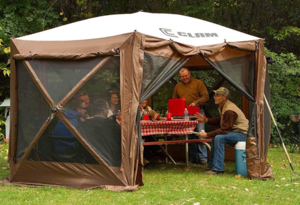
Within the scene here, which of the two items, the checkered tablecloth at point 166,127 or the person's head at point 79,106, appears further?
the checkered tablecloth at point 166,127

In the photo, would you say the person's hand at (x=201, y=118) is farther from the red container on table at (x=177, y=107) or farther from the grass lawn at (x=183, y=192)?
the grass lawn at (x=183, y=192)

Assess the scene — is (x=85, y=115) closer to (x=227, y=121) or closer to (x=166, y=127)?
(x=166, y=127)

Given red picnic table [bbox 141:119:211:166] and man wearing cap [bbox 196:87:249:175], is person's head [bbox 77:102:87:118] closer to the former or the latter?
red picnic table [bbox 141:119:211:166]

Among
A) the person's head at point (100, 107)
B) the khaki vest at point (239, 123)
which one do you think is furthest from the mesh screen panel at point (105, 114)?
the khaki vest at point (239, 123)

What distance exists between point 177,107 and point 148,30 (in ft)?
5.69

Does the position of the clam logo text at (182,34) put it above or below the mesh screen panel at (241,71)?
above

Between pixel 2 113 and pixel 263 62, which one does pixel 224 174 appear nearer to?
pixel 263 62

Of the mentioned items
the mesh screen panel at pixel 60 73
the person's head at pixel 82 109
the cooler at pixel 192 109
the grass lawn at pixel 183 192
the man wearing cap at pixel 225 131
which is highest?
the mesh screen panel at pixel 60 73

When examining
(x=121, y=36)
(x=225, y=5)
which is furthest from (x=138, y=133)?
(x=225, y=5)

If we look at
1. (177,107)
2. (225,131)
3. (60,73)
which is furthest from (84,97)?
(225,131)

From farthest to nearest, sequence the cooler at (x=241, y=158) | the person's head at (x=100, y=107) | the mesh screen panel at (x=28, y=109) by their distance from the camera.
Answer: the cooler at (x=241, y=158) → the mesh screen panel at (x=28, y=109) → the person's head at (x=100, y=107)

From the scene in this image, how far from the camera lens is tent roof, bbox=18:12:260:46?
22.1ft

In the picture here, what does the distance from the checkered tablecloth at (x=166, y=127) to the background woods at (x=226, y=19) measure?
2834 millimetres

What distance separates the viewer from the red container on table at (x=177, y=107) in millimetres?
8008
